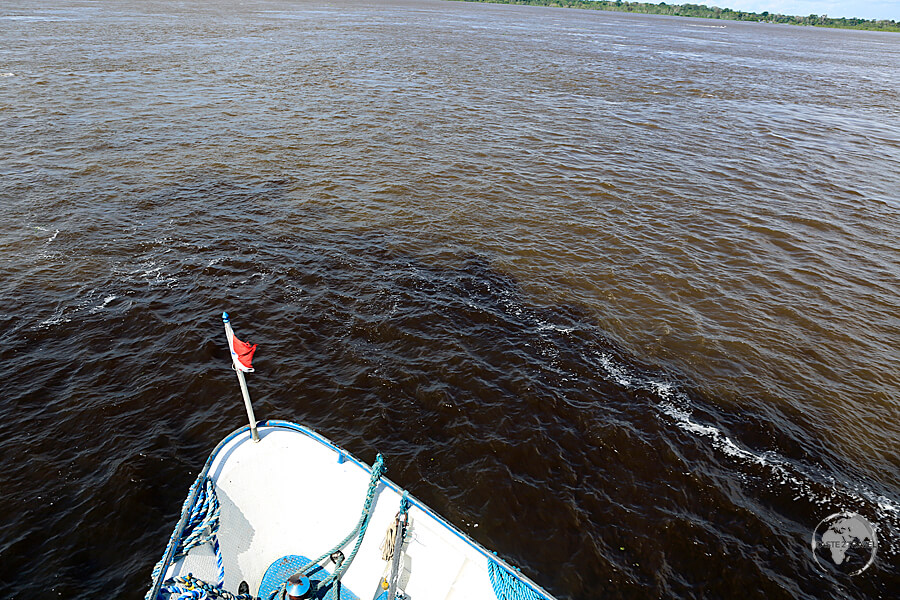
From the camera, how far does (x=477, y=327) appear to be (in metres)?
19.5

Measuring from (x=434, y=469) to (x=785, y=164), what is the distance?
3787 cm

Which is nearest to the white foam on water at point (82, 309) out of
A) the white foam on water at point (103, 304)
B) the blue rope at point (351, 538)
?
the white foam on water at point (103, 304)

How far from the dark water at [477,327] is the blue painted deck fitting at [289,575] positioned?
10.1 ft

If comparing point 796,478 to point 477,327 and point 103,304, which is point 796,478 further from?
point 103,304

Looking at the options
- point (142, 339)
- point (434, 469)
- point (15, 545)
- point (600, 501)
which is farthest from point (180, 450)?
point (600, 501)

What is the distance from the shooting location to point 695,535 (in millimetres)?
12641

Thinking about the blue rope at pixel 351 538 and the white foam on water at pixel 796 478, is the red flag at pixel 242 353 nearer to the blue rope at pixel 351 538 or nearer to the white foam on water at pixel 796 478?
the blue rope at pixel 351 538

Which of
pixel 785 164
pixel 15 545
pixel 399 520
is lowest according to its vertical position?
pixel 15 545

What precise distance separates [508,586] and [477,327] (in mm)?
10624

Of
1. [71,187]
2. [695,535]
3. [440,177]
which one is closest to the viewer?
[695,535]

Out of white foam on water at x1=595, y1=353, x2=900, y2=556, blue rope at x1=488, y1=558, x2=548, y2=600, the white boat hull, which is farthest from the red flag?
white foam on water at x1=595, y1=353, x2=900, y2=556

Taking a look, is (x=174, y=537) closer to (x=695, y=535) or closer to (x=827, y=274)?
(x=695, y=535)

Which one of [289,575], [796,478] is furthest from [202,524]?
[796,478]

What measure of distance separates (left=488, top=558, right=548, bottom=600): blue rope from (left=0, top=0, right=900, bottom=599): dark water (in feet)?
6.31
